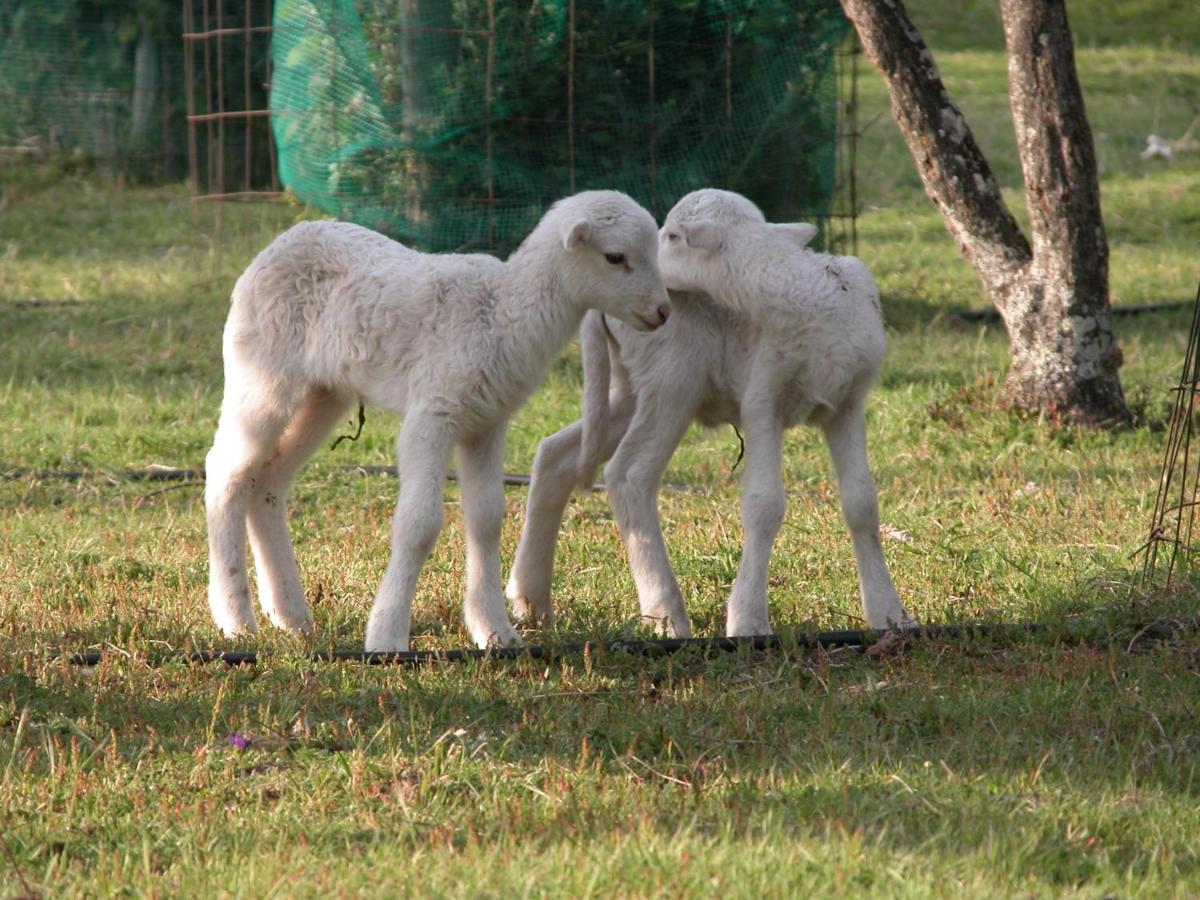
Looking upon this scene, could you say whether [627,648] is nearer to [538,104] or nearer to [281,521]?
[281,521]

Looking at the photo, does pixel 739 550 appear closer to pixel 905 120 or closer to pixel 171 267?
pixel 905 120

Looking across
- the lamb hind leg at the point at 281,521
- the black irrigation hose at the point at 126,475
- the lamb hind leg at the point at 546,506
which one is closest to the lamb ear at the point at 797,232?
the lamb hind leg at the point at 546,506

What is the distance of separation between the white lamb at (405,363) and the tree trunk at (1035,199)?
160 inches

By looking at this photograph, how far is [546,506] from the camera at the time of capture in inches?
235

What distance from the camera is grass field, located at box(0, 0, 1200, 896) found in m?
3.73

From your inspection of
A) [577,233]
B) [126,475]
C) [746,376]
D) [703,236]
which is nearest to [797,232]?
[703,236]

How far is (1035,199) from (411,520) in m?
4.92

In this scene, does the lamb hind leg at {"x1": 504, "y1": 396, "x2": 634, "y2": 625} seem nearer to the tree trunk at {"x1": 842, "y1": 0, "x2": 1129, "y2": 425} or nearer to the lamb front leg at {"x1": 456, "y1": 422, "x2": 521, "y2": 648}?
the lamb front leg at {"x1": 456, "y1": 422, "x2": 521, "y2": 648}

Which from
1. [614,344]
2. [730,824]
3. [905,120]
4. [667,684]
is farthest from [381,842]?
[905,120]

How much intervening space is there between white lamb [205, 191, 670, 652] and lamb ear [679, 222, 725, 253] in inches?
14.0

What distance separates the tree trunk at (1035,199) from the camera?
28.2 ft

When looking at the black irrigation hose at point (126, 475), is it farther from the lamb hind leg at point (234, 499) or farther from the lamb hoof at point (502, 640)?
the lamb hoof at point (502, 640)

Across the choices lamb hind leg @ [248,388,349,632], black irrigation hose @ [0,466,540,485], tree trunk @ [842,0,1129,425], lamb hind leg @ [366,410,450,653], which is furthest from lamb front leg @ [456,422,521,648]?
tree trunk @ [842,0,1129,425]

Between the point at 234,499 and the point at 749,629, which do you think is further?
the point at 234,499
